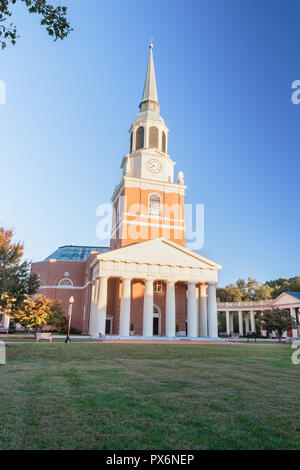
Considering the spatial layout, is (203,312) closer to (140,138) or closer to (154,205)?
(154,205)

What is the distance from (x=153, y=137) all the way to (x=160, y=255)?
20.1 m

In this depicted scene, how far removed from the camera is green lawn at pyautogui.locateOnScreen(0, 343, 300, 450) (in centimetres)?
466

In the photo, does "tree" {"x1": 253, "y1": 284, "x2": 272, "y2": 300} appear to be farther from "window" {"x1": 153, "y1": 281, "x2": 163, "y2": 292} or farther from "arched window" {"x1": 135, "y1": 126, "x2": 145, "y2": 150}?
Result: "arched window" {"x1": 135, "y1": 126, "x2": 145, "y2": 150}

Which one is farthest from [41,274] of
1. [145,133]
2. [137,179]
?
[145,133]

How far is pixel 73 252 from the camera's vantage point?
197 feet

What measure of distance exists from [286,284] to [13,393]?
8706 centimetres

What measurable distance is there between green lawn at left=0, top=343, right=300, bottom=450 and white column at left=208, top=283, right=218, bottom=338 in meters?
28.9

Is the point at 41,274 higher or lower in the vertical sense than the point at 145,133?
lower

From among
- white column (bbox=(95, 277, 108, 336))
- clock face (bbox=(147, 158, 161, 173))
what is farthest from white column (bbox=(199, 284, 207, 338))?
clock face (bbox=(147, 158, 161, 173))

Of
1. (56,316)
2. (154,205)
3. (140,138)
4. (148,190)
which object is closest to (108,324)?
(56,316)

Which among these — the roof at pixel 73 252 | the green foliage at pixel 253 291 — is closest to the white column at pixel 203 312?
the roof at pixel 73 252

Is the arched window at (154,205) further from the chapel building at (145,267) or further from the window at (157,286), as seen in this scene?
the window at (157,286)
